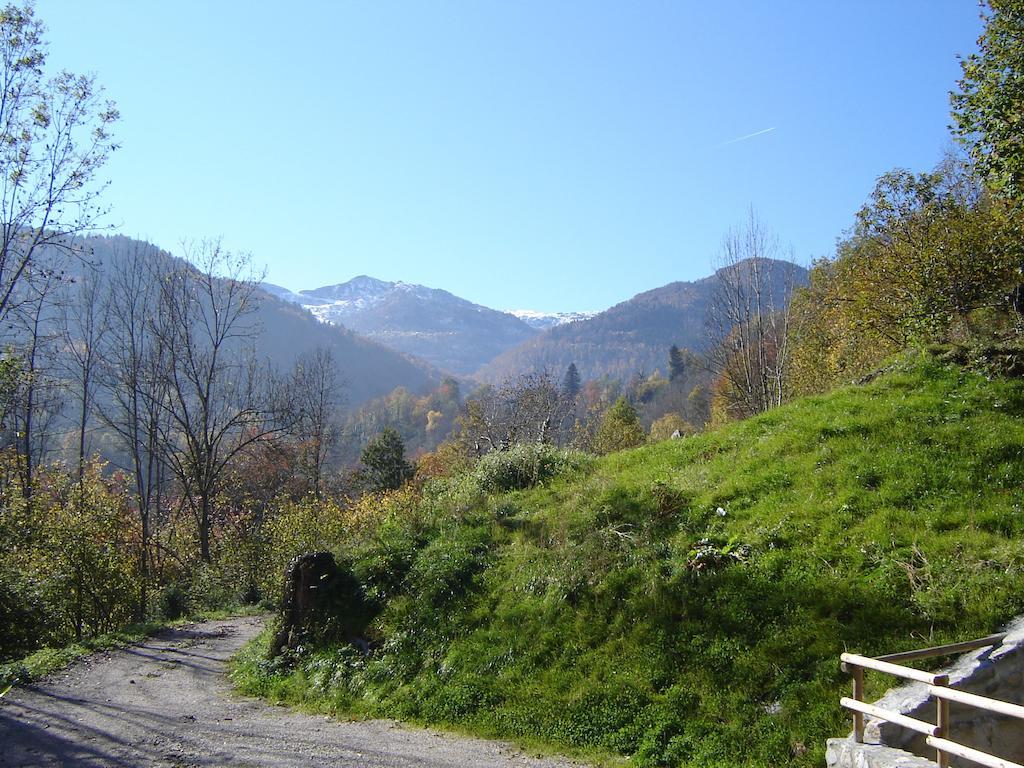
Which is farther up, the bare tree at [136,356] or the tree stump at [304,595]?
the bare tree at [136,356]

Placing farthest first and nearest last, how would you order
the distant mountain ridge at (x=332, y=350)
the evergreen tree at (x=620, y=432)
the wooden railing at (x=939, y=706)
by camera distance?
the distant mountain ridge at (x=332, y=350), the evergreen tree at (x=620, y=432), the wooden railing at (x=939, y=706)

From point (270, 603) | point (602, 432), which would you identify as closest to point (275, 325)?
point (602, 432)

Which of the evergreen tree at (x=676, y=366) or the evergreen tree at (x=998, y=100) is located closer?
the evergreen tree at (x=998, y=100)

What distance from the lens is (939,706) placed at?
4.61 metres

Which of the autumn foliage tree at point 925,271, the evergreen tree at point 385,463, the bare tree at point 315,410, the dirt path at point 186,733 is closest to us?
the dirt path at point 186,733

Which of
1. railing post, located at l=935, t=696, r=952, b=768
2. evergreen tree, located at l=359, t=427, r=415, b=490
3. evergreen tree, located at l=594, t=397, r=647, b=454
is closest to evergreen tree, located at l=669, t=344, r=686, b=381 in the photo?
evergreen tree, located at l=594, t=397, r=647, b=454

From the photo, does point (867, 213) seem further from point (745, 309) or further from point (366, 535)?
point (366, 535)

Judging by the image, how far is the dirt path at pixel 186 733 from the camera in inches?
289

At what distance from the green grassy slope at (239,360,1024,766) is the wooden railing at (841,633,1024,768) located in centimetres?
84

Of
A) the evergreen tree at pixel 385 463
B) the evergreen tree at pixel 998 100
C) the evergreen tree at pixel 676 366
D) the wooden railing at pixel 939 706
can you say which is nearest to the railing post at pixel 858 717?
the wooden railing at pixel 939 706

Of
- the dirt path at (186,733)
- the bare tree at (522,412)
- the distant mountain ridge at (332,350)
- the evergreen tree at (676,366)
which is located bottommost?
the dirt path at (186,733)

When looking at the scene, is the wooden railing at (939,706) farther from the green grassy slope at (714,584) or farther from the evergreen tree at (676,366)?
the evergreen tree at (676,366)

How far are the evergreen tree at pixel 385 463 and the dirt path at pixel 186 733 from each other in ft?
82.1

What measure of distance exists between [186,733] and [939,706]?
27.5 feet
